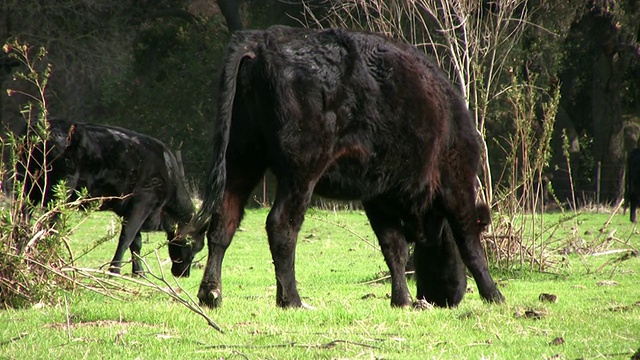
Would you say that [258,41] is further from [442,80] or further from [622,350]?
[622,350]

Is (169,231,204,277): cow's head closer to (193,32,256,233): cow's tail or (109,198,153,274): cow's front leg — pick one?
(109,198,153,274): cow's front leg

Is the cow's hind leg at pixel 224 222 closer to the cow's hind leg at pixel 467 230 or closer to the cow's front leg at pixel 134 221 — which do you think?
the cow's hind leg at pixel 467 230

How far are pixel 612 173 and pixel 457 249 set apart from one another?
2362 centimetres

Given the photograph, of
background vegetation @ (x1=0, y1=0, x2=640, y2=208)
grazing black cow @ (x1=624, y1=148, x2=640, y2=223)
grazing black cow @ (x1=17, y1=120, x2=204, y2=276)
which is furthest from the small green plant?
background vegetation @ (x1=0, y1=0, x2=640, y2=208)

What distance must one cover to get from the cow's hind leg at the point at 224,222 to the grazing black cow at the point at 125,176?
12.3 feet

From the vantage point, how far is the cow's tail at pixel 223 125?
25.3ft

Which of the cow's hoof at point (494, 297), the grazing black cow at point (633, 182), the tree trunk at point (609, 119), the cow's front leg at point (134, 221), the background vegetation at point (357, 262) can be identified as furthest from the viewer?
the tree trunk at point (609, 119)

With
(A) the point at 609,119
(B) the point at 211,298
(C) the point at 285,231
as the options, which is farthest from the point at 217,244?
(A) the point at 609,119

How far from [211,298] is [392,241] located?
6.27 feet

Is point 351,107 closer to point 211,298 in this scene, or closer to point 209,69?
point 211,298

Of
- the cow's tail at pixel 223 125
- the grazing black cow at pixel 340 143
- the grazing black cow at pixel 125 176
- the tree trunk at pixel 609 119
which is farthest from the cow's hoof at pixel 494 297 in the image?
the tree trunk at pixel 609 119

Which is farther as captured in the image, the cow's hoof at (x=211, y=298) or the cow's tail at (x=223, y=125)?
the cow's hoof at (x=211, y=298)

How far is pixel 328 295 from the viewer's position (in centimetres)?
1007

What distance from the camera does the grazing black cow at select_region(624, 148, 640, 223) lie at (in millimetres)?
22922
